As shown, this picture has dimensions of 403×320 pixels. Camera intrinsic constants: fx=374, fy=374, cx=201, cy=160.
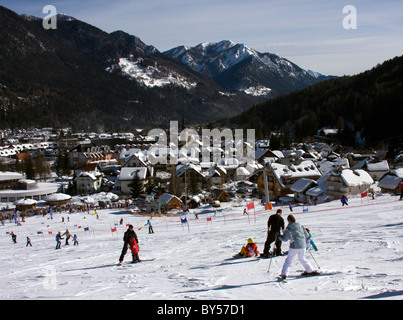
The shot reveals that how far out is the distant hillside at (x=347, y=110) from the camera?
3603 inches

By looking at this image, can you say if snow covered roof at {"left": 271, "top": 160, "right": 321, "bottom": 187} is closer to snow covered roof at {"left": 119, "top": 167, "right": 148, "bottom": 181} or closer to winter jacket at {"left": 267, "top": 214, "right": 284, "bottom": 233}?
snow covered roof at {"left": 119, "top": 167, "right": 148, "bottom": 181}

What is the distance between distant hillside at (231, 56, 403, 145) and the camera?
91.5 metres

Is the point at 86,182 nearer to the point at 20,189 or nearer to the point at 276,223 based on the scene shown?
the point at 20,189

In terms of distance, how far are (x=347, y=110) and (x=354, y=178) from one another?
281 ft

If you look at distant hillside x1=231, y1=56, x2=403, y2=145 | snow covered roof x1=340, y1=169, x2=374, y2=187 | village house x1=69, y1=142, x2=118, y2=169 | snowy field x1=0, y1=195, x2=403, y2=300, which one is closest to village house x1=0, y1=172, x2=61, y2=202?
village house x1=69, y1=142, x2=118, y2=169

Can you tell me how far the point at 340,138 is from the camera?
3661 inches

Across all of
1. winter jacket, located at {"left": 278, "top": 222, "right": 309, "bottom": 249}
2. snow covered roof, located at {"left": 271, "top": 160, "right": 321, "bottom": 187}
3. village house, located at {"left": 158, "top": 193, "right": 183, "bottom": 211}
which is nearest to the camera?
winter jacket, located at {"left": 278, "top": 222, "right": 309, "bottom": 249}

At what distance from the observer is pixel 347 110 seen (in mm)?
110812

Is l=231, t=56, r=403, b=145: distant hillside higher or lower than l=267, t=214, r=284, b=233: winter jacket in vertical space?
higher

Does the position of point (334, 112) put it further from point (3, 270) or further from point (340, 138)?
point (3, 270)

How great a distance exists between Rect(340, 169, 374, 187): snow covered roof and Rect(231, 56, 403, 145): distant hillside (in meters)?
55.9

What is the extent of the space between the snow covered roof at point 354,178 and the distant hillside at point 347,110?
2201 inches

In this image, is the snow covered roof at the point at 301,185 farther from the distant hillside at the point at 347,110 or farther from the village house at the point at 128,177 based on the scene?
the distant hillside at the point at 347,110
